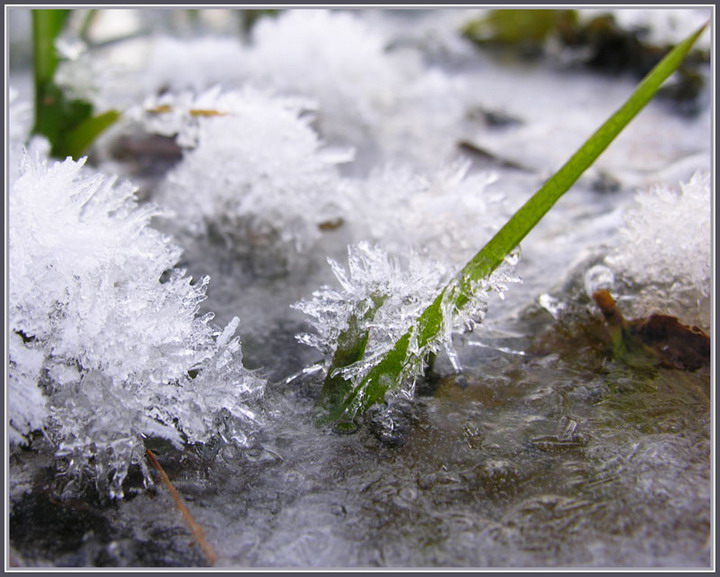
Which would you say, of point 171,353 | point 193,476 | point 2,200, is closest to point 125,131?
point 2,200

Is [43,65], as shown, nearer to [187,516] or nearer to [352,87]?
[352,87]

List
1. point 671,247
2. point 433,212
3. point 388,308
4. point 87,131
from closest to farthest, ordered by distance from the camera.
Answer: point 388,308, point 671,247, point 433,212, point 87,131

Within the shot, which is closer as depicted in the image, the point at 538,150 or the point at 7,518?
the point at 7,518

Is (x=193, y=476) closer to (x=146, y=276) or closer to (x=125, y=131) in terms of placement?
(x=146, y=276)

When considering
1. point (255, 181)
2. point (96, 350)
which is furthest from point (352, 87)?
point (96, 350)

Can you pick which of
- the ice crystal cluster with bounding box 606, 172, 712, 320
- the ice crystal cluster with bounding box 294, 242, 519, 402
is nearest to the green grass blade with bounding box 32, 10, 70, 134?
the ice crystal cluster with bounding box 294, 242, 519, 402

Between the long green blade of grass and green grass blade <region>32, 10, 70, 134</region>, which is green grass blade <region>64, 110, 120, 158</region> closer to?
green grass blade <region>32, 10, 70, 134</region>

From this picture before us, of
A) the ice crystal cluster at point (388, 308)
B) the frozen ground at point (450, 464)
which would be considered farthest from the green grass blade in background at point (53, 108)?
the ice crystal cluster at point (388, 308)

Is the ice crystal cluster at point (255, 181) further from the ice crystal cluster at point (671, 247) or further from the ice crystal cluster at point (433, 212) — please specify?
the ice crystal cluster at point (671, 247)
